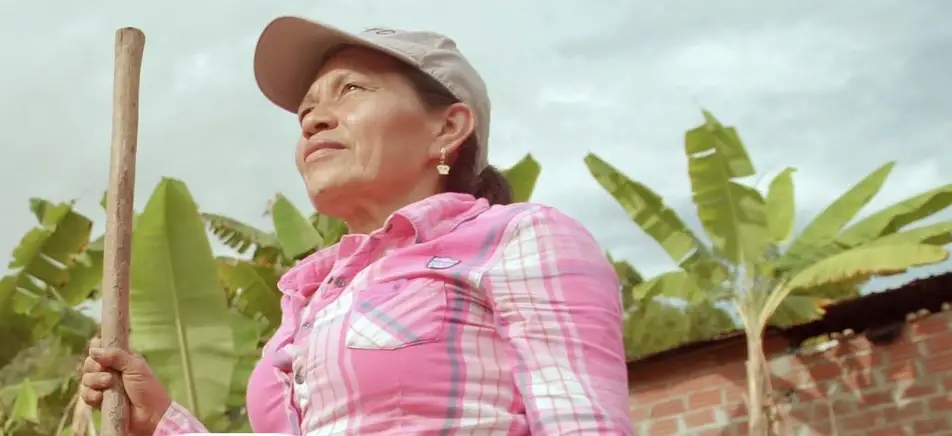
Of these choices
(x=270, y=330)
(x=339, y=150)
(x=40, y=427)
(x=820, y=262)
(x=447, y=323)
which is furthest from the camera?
(x=40, y=427)

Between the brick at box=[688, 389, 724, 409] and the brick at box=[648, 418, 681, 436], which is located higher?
the brick at box=[688, 389, 724, 409]

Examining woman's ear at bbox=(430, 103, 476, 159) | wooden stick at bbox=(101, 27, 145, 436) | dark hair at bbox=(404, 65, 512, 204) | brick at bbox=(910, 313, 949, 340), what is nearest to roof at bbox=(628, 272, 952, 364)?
brick at bbox=(910, 313, 949, 340)

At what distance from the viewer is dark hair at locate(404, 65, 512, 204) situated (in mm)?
1362

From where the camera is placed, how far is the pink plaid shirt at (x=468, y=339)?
1.02 metres

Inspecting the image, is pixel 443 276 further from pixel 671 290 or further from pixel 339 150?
pixel 671 290

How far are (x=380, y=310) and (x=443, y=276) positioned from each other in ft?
0.25

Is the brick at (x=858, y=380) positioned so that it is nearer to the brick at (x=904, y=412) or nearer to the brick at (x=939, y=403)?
the brick at (x=904, y=412)

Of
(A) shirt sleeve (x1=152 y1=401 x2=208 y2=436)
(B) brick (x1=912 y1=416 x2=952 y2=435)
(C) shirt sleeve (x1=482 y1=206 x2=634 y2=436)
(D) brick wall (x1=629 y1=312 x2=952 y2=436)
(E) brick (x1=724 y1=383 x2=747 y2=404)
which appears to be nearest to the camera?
(C) shirt sleeve (x1=482 y1=206 x2=634 y2=436)

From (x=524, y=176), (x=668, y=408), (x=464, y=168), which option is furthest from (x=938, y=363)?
(x=464, y=168)

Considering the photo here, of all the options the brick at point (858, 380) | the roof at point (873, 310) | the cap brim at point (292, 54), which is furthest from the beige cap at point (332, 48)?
the brick at point (858, 380)

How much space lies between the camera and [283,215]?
194 inches

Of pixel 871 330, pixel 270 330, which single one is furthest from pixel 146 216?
pixel 871 330

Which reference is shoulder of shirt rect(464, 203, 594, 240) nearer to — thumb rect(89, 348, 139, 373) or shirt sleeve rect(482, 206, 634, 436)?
shirt sleeve rect(482, 206, 634, 436)

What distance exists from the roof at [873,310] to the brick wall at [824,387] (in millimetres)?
60
